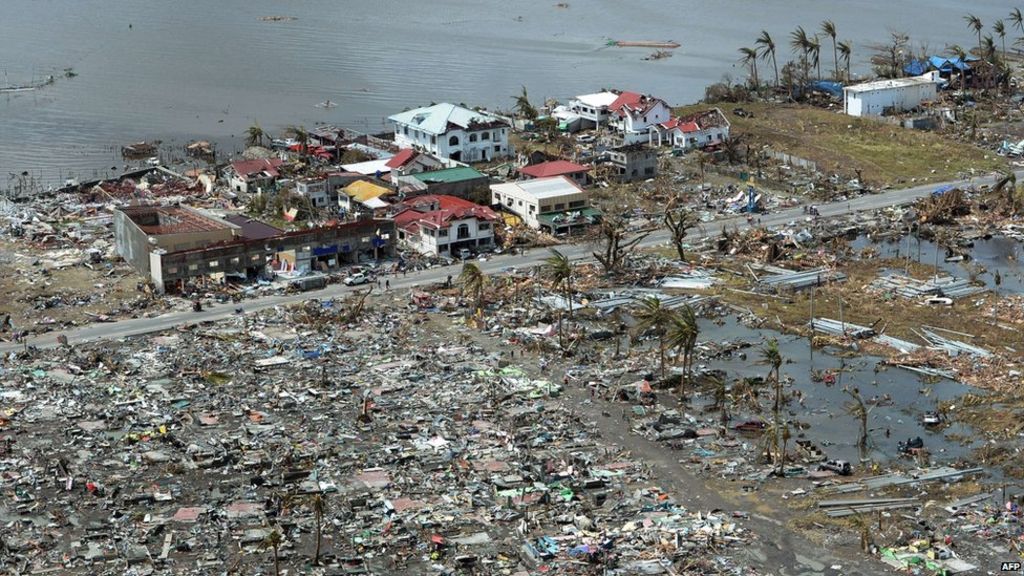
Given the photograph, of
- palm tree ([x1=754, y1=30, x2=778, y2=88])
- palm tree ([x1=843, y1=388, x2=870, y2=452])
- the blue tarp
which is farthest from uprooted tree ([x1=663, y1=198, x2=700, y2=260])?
palm tree ([x1=754, y1=30, x2=778, y2=88])

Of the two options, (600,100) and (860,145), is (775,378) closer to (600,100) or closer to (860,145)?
(860,145)

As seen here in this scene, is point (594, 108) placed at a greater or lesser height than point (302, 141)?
greater

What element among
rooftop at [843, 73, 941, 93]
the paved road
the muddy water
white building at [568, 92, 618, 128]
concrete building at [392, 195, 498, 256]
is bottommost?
the muddy water

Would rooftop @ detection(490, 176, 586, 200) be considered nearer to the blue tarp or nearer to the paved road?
the paved road

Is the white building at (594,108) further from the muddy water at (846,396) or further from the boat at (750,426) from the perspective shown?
the boat at (750,426)

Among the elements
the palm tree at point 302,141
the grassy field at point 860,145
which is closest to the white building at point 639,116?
the grassy field at point 860,145

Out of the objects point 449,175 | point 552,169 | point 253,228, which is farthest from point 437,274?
point 552,169

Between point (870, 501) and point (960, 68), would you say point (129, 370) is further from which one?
point (960, 68)
